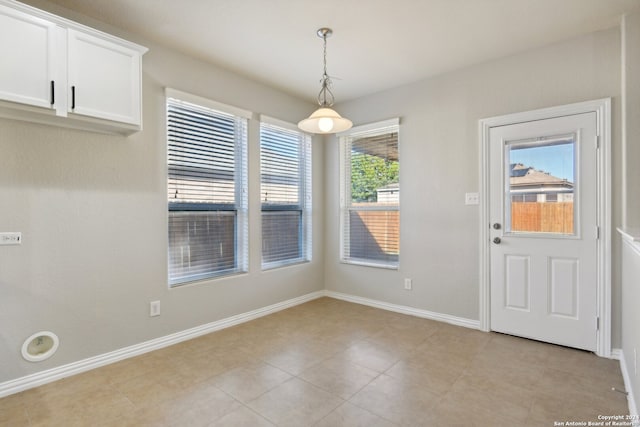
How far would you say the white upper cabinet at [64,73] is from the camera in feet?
6.47

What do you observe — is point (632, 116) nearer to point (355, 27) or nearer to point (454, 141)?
point (454, 141)

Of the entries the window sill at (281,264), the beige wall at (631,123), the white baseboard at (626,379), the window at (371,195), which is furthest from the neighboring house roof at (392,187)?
the white baseboard at (626,379)

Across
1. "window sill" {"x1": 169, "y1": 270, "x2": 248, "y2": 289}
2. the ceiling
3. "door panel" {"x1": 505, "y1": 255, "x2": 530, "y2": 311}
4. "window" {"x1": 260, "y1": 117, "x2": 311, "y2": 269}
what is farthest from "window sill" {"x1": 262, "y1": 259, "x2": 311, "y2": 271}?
"door panel" {"x1": 505, "y1": 255, "x2": 530, "y2": 311}

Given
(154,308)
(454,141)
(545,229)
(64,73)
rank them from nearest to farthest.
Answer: (64,73)
(154,308)
(545,229)
(454,141)

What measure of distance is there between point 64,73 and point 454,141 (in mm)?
3403

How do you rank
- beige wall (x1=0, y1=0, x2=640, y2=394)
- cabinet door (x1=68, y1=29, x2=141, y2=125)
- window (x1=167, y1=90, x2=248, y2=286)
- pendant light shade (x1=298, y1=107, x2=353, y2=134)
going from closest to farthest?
cabinet door (x1=68, y1=29, x2=141, y2=125) < beige wall (x1=0, y1=0, x2=640, y2=394) < pendant light shade (x1=298, y1=107, x2=353, y2=134) < window (x1=167, y1=90, x2=248, y2=286)

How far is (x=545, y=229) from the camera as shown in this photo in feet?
9.95

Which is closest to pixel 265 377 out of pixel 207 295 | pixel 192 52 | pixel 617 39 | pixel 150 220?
pixel 207 295

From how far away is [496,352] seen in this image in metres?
2.85

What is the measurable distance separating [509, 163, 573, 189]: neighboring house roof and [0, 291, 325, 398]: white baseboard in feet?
9.60

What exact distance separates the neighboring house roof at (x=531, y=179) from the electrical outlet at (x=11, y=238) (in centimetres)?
404

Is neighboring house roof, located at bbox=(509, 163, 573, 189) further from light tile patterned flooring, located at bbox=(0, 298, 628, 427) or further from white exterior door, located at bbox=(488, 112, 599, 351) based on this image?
light tile patterned flooring, located at bbox=(0, 298, 628, 427)

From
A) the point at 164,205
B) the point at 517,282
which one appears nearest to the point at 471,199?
the point at 517,282

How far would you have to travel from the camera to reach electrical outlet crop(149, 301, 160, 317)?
9.55 feet
